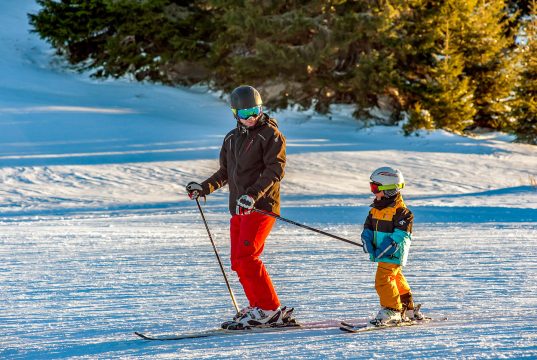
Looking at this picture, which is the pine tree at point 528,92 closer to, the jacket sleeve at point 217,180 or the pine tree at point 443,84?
the pine tree at point 443,84

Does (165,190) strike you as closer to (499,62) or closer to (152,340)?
(152,340)

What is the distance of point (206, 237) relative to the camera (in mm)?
10117

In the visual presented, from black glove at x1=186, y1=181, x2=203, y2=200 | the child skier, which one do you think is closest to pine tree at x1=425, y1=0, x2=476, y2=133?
black glove at x1=186, y1=181, x2=203, y2=200

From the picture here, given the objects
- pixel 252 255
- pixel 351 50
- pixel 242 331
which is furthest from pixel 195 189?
pixel 351 50

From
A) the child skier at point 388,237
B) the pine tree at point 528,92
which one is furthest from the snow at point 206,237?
the pine tree at point 528,92

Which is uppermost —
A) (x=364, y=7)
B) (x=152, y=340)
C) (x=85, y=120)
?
(x=364, y=7)

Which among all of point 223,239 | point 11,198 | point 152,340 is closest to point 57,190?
point 11,198

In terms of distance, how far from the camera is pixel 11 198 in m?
13.8

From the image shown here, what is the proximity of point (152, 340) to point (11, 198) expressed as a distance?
9.20 meters

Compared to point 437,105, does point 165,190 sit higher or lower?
lower

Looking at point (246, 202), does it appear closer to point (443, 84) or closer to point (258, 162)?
point (258, 162)

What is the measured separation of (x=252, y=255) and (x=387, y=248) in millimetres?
871

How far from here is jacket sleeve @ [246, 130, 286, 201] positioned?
17.6ft

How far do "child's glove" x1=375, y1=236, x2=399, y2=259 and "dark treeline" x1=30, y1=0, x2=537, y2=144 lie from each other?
666 inches
